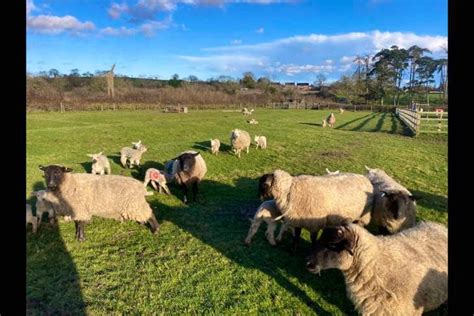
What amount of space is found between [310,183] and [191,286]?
3353 millimetres

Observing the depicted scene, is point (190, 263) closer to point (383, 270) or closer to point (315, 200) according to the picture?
point (315, 200)

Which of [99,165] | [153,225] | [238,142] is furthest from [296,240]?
[238,142]

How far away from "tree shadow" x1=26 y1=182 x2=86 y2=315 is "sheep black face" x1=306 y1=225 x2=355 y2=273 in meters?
3.67

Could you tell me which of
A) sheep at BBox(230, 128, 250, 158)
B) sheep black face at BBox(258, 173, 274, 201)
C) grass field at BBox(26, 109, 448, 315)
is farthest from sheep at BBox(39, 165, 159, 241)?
sheep at BBox(230, 128, 250, 158)

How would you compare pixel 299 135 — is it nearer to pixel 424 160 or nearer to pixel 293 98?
pixel 424 160

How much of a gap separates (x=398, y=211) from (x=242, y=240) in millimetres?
3391

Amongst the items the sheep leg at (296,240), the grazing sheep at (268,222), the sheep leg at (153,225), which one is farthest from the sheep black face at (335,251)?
the sheep leg at (153,225)

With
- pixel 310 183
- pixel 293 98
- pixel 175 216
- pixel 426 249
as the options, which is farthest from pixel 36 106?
pixel 293 98

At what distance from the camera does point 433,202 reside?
987 centimetres

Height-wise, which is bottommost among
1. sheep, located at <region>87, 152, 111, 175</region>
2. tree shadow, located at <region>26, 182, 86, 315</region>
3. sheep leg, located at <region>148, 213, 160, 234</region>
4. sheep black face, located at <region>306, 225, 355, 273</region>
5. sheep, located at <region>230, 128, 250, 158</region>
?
tree shadow, located at <region>26, 182, 86, 315</region>

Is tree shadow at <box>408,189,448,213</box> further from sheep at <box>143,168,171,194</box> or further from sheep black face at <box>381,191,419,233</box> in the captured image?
sheep at <box>143,168,171,194</box>

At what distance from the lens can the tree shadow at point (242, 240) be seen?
570 cm

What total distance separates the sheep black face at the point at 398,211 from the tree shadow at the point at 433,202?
270 cm

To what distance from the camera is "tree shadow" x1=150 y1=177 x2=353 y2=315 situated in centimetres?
570
